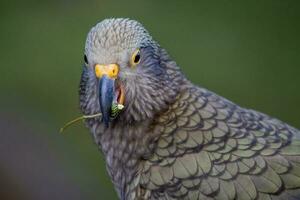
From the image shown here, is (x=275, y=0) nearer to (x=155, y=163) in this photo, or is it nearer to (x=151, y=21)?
(x=151, y=21)

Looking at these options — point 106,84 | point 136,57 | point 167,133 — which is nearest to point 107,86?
point 106,84

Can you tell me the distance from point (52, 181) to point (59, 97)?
65 centimetres

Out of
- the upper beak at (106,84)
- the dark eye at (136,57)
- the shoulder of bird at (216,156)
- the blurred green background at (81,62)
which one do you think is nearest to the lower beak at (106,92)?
the upper beak at (106,84)

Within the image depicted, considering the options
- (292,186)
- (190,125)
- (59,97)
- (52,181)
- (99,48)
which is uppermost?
(99,48)

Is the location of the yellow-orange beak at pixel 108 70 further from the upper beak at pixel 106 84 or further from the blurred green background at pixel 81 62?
the blurred green background at pixel 81 62

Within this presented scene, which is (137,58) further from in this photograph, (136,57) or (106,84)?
(106,84)

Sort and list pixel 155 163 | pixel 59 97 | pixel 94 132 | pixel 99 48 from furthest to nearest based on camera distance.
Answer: pixel 59 97 < pixel 94 132 < pixel 155 163 < pixel 99 48

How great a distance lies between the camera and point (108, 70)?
1.97m

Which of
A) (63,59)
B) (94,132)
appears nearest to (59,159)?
(63,59)

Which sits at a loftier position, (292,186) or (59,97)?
(292,186)

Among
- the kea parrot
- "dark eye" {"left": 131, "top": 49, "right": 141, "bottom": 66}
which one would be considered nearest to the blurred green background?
the kea parrot

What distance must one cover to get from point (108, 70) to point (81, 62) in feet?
7.74

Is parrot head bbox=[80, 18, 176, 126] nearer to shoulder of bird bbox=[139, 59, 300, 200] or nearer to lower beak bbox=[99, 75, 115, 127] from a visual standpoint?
lower beak bbox=[99, 75, 115, 127]

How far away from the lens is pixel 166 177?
6.89 feet
